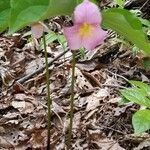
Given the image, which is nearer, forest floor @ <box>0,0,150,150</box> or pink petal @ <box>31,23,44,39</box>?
pink petal @ <box>31,23,44,39</box>

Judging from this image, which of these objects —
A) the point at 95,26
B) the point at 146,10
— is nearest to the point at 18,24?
the point at 95,26

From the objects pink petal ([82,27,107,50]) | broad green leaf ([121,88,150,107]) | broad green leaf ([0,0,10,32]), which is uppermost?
broad green leaf ([0,0,10,32])

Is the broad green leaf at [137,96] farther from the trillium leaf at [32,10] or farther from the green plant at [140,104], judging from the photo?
the trillium leaf at [32,10]

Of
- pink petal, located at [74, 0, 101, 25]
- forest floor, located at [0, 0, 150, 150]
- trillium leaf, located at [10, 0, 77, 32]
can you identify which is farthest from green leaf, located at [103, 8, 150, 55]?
forest floor, located at [0, 0, 150, 150]

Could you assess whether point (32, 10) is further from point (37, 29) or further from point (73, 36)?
point (37, 29)

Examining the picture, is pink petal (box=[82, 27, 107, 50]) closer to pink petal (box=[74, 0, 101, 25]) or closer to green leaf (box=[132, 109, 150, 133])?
pink petal (box=[74, 0, 101, 25])

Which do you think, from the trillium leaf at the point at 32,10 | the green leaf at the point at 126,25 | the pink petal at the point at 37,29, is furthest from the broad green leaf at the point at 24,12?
the pink petal at the point at 37,29
